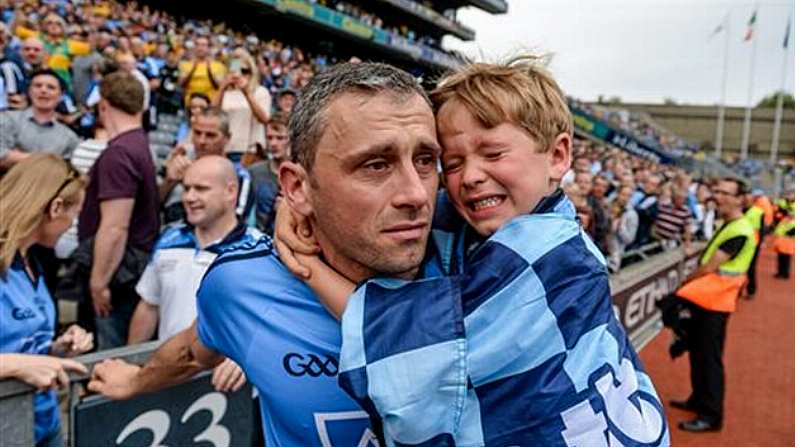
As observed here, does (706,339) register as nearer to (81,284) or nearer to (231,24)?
(81,284)

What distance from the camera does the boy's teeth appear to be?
1.41m

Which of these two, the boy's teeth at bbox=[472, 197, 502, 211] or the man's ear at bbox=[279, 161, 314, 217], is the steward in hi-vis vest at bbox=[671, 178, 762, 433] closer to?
the boy's teeth at bbox=[472, 197, 502, 211]

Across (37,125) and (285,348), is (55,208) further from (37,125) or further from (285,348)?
(37,125)

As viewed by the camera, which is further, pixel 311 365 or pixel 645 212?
pixel 645 212

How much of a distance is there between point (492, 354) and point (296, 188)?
1.90 feet

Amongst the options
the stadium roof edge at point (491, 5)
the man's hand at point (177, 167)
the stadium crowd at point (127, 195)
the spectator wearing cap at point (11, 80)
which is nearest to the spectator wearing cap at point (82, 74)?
the stadium crowd at point (127, 195)

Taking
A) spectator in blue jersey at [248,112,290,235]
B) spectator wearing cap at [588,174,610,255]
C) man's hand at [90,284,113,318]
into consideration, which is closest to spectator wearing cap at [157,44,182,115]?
spectator in blue jersey at [248,112,290,235]

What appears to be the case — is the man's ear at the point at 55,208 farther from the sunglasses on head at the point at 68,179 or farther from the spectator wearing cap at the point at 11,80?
the spectator wearing cap at the point at 11,80

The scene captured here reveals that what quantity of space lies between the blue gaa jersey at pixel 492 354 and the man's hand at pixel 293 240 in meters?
0.25

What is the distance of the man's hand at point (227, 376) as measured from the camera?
7.56ft

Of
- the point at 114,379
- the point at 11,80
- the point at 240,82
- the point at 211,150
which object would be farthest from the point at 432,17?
the point at 114,379

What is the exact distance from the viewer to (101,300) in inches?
129

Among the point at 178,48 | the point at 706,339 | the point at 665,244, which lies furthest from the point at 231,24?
the point at 706,339

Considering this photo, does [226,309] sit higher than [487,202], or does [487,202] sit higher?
[487,202]
